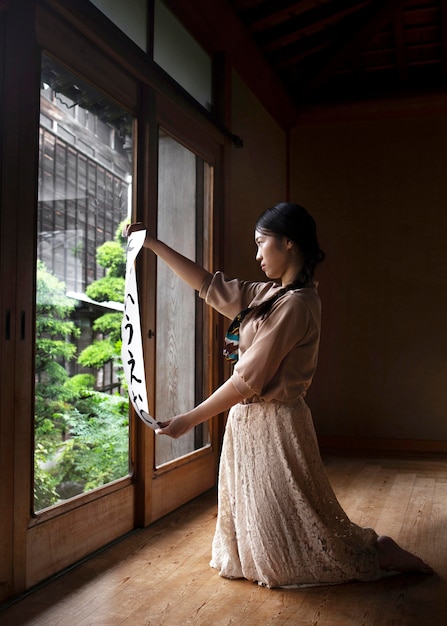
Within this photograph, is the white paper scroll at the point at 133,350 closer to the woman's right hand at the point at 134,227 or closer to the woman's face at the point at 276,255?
the woman's right hand at the point at 134,227

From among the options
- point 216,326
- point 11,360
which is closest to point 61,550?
point 11,360

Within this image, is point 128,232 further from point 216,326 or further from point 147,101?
point 216,326

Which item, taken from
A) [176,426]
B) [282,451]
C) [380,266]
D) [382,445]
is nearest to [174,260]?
[176,426]

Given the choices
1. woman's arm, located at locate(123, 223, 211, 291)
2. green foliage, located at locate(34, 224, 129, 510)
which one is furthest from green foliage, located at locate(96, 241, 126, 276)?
woman's arm, located at locate(123, 223, 211, 291)

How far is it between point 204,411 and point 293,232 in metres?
0.67

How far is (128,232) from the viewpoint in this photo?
2436 millimetres

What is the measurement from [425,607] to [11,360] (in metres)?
1.52

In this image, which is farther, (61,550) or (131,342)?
(61,550)

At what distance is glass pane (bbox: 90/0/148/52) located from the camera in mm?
2938

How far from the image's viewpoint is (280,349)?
2287 millimetres

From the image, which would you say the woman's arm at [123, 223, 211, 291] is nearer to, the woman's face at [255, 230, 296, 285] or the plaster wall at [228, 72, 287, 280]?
the woman's face at [255, 230, 296, 285]

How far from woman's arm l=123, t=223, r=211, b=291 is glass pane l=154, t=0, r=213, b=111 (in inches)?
54.7

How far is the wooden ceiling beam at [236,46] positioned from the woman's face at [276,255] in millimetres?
1755

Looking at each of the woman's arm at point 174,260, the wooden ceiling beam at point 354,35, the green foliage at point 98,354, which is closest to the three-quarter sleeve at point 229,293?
the woman's arm at point 174,260
